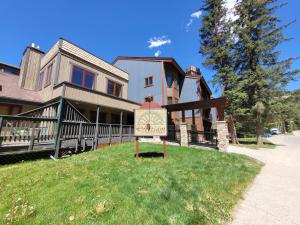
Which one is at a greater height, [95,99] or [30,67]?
[30,67]

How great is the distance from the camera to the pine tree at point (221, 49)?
18567 millimetres

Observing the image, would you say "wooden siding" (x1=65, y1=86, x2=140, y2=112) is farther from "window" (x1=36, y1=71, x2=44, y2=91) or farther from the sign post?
the sign post

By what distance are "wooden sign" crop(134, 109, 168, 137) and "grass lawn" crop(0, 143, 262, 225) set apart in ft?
6.60

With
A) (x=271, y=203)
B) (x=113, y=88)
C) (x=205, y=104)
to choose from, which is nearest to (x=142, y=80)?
(x=113, y=88)

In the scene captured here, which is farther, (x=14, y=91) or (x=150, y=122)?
(x=14, y=91)

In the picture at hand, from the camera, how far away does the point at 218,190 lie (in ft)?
15.2

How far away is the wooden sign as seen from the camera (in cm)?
761

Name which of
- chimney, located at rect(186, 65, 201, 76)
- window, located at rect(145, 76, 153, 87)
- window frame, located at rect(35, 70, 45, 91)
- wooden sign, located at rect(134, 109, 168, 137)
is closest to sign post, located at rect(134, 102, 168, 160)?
wooden sign, located at rect(134, 109, 168, 137)

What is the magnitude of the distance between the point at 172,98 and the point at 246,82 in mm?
8575

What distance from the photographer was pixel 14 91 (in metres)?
12.6

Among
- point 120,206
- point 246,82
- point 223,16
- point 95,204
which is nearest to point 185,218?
point 120,206

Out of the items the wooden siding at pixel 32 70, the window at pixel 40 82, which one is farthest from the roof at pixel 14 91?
the wooden siding at pixel 32 70

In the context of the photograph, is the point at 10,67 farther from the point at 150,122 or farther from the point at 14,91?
the point at 150,122

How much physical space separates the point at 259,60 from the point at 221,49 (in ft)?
15.4
